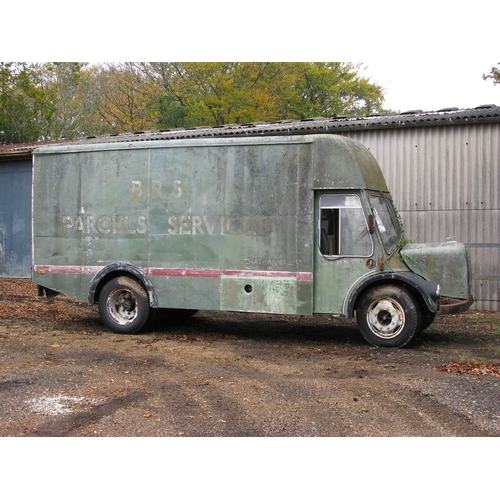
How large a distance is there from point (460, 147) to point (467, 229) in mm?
1854

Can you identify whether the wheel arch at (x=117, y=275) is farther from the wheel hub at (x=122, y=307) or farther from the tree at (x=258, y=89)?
the tree at (x=258, y=89)

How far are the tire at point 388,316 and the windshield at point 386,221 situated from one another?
2.29 ft

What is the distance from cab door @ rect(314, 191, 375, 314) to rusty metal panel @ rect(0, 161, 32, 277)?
12.1m

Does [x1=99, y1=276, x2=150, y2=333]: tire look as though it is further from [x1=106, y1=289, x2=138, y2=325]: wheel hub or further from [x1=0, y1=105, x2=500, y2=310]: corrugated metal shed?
[x1=0, y1=105, x2=500, y2=310]: corrugated metal shed

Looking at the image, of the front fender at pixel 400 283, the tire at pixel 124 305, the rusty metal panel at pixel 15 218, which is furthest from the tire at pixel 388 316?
the rusty metal panel at pixel 15 218

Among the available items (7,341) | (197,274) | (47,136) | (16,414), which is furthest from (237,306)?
(47,136)

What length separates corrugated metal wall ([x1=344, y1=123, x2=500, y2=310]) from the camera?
43.7ft

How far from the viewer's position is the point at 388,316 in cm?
899

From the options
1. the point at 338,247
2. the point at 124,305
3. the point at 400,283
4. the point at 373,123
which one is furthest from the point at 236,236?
the point at 373,123

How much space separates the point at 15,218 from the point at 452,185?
1292cm

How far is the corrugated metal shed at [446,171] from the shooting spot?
1331cm

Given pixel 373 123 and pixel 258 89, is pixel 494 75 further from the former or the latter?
pixel 258 89

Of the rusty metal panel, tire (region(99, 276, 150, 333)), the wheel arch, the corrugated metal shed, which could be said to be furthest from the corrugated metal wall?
the rusty metal panel

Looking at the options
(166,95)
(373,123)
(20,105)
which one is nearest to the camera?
(373,123)
